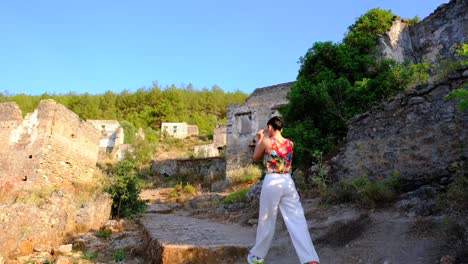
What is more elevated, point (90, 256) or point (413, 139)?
point (413, 139)

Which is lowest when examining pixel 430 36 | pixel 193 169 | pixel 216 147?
pixel 193 169

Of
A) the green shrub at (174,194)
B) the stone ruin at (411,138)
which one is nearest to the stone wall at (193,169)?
the green shrub at (174,194)

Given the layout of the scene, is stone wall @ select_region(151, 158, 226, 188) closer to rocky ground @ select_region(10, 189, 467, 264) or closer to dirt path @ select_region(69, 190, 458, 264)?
rocky ground @ select_region(10, 189, 467, 264)

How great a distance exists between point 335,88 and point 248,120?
329 inches

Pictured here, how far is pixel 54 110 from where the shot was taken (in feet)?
39.2

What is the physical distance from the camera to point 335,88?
10.2 metres

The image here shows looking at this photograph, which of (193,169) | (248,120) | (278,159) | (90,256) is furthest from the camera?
(193,169)

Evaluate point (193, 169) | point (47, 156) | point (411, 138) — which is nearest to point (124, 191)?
point (47, 156)

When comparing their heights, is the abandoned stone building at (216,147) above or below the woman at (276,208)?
above

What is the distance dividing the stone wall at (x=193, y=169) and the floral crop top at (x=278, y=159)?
14833 mm

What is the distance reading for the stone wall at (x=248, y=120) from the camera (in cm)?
1742

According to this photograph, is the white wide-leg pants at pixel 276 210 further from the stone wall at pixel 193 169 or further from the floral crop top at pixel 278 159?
the stone wall at pixel 193 169

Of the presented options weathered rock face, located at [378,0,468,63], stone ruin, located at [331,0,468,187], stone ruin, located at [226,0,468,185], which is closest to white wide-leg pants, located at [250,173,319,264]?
stone ruin, located at [331,0,468,187]

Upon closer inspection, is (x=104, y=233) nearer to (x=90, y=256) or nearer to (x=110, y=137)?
(x=90, y=256)
